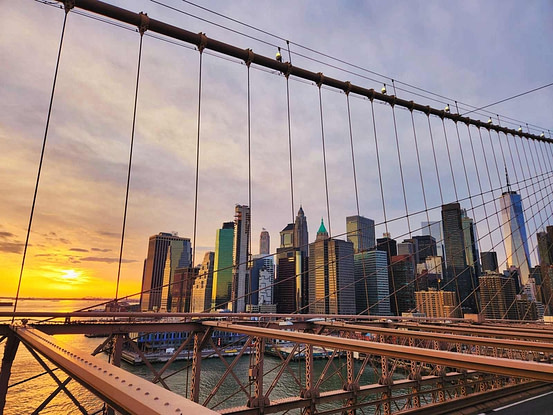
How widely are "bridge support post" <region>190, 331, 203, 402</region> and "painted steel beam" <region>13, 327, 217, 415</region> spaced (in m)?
5.35

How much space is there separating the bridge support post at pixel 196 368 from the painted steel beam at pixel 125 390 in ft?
17.5

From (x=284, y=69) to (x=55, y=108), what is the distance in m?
11.7

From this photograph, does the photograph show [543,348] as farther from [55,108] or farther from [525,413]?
[55,108]

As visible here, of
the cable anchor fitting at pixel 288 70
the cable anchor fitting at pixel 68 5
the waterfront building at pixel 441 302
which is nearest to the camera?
the cable anchor fitting at pixel 68 5

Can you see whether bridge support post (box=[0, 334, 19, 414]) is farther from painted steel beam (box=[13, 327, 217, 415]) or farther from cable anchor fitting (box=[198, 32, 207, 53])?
cable anchor fitting (box=[198, 32, 207, 53])

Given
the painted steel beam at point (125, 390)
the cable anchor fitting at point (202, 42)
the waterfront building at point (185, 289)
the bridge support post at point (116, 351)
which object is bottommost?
the bridge support post at point (116, 351)

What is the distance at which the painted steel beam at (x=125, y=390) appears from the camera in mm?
1169

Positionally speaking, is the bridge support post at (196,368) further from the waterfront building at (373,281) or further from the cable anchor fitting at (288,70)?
the waterfront building at (373,281)

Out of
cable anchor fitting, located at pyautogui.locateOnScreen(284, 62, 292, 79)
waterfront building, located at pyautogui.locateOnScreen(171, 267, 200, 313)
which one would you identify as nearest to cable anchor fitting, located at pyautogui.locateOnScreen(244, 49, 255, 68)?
cable anchor fitting, located at pyautogui.locateOnScreen(284, 62, 292, 79)

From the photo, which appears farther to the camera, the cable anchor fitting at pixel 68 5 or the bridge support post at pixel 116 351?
the cable anchor fitting at pixel 68 5

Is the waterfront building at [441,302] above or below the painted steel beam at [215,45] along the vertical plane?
below

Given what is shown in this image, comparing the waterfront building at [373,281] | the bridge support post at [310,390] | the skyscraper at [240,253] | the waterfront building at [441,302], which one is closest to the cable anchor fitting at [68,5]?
the skyscraper at [240,253]

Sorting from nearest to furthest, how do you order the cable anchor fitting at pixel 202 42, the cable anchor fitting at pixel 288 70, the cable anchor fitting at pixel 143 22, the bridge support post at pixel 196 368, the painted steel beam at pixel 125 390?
the painted steel beam at pixel 125 390 → the bridge support post at pixel 196 368 → the cable anchor fitting at pixel 143 22 → the cable anchor fitting at pixel 202 42 → the cable anchor fitting at pixel 288 70

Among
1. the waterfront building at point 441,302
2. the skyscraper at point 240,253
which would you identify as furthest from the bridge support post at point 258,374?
the waterfront building at point 441,302
